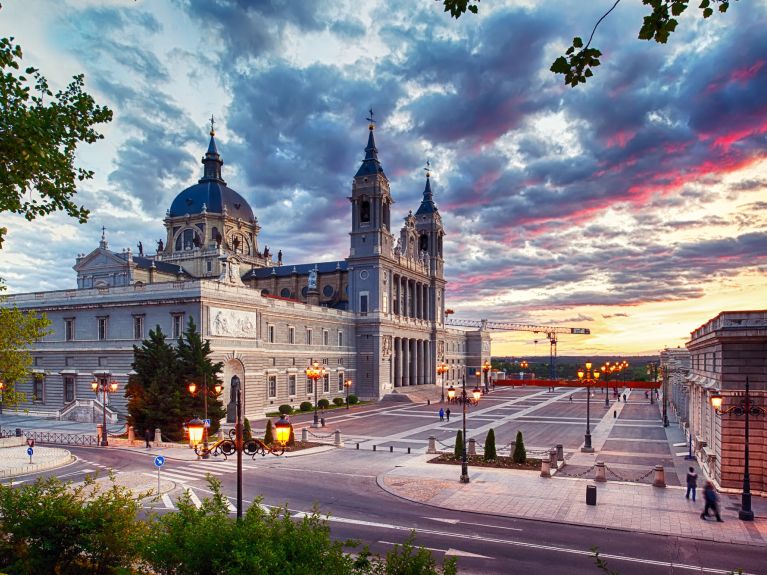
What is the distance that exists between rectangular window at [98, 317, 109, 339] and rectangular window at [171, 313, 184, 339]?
7.98 metres

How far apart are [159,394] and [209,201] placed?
5340 cm

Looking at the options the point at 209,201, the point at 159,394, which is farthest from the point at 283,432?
the point at 209,201

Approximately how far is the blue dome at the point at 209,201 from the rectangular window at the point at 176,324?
1566 inches

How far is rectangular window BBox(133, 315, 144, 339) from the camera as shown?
50938 millimetres

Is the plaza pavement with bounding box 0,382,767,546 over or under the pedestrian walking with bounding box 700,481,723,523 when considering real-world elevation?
under

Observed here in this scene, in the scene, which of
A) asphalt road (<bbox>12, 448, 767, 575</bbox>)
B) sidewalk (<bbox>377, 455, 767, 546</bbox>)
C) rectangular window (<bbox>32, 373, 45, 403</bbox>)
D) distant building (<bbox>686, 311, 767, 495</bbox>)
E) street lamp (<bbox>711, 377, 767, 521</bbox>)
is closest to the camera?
asphalt road (<bbox>12, 448, 767, 575</bbox>)

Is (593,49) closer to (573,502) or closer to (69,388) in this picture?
(573,502)

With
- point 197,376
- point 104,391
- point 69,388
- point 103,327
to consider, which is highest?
point 103,327

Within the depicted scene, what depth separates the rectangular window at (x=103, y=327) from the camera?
173 ft

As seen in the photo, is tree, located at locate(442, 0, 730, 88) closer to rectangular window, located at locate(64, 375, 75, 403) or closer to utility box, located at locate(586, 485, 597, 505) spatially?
utility box, located at locate(586, 485, 597, 505)

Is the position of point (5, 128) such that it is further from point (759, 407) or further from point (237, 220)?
point (237, 220)

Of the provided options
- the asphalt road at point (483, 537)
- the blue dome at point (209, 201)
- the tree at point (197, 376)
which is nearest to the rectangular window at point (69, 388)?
the tree at point (197, 376)

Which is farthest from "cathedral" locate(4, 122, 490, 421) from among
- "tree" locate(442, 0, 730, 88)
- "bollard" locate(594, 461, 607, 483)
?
"tree" locate(442, 0, 730, 88)

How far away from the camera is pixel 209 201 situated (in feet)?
285
